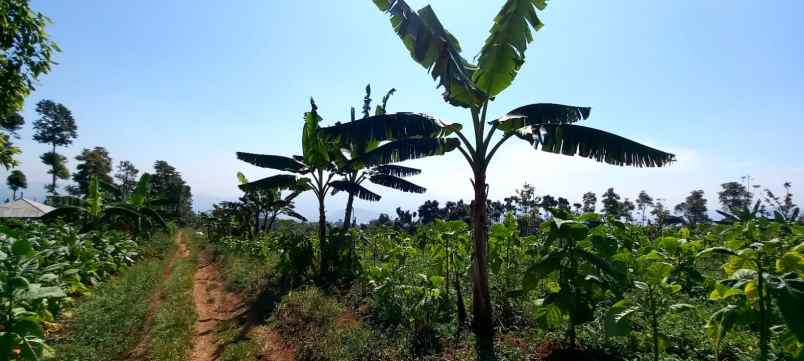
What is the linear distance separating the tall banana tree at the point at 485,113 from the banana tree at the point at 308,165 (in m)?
5.07

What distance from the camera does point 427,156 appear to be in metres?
6.20

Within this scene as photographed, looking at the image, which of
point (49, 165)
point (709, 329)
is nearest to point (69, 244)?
point (709, 329)

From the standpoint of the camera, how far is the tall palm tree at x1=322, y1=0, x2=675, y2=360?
17.0 ft

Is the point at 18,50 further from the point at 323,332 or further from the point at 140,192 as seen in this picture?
the point at 140,192

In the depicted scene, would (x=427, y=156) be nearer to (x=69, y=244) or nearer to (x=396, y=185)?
(x=396, y=185)

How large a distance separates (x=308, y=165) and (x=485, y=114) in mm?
6695

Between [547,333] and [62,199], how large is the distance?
20353mm

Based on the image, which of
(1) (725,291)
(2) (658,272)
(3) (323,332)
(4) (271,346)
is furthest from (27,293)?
(1) (725,291)

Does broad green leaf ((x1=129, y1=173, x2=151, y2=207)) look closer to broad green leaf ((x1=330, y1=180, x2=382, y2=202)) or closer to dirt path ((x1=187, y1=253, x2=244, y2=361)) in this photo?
dirt path ((x1=187, y1=253, x2=244, y2=361))

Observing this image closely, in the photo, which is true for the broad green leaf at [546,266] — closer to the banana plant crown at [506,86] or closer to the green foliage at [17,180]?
the banana plant crown at [506,86]

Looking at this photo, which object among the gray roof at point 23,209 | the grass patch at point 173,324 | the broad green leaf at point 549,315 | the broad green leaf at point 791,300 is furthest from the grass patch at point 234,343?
the gray roof at point 23,209

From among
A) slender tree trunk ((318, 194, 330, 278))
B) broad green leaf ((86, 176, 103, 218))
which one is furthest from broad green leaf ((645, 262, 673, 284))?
broad green leaf ((86, 176, 103, 218))

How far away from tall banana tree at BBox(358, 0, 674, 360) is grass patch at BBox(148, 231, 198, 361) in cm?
479

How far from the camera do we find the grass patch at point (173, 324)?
560 cm
